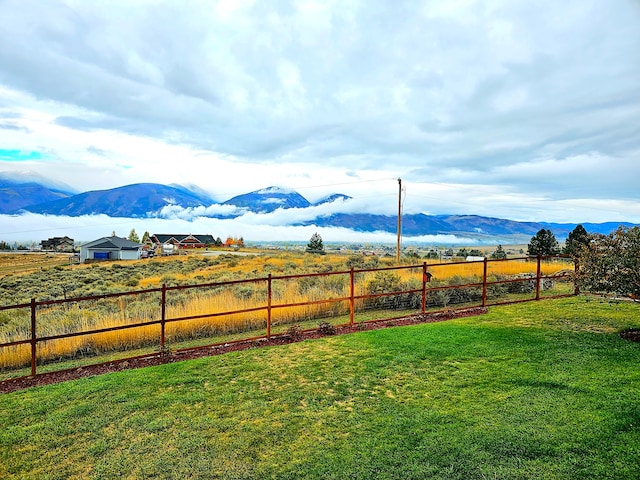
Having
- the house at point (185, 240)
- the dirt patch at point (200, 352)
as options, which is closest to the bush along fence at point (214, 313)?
the dirt patch at point (200, 352)

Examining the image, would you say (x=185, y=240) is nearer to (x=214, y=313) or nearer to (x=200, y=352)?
(x=214, y=313)

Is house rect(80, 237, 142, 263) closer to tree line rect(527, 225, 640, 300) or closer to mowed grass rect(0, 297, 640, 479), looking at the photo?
mowed grass rect(0, 297, 640, 479)

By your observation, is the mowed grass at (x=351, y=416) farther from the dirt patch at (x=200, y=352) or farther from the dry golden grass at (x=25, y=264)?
the dry golden grass at (x=25, y=264)

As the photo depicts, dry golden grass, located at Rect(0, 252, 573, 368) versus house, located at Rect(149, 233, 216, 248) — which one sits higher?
house, located at Rect(149, 233, 216, 248)

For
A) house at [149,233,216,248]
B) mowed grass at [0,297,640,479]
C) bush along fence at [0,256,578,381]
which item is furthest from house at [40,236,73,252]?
mowed grass at [0,297,640,479]

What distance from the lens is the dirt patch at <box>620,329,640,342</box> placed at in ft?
26.6

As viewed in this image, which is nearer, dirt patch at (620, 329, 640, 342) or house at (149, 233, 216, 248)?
dirt patch at (620, 329, 640, 342)

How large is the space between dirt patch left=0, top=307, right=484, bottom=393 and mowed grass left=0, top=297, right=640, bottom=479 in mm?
639

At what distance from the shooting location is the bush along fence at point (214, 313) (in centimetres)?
901

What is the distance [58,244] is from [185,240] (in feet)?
121

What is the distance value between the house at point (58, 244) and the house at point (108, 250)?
4802 centimetres

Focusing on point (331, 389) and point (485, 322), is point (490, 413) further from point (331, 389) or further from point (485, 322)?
point (485, 322)

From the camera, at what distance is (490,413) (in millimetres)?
4930

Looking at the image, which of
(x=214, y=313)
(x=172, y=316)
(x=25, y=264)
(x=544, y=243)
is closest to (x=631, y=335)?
(x=214, y=313)
